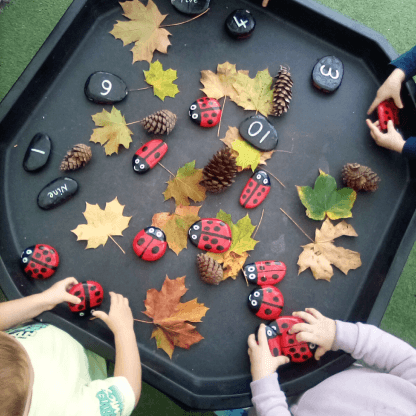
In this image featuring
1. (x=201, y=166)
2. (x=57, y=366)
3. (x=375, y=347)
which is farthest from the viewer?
(x=201, y=166)

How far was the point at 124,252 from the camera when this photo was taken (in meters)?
0.96

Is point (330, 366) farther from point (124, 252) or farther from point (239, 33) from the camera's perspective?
point (239, 33)

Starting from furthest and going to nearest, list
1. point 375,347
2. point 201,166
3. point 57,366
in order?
1. point 201,166
2. point 375,347
3. point 57,366

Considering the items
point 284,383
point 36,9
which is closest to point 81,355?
point 284,383

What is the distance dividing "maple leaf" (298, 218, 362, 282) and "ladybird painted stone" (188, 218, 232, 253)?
22 centimetres

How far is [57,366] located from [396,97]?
3.70 feet

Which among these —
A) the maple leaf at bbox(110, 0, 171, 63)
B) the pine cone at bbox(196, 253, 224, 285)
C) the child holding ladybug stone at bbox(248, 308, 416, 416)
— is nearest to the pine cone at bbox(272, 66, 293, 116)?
the maple leaf at bbox(110, 0, 171, 63)

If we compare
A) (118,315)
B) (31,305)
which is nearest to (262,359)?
(118,315)

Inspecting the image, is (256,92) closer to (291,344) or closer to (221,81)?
(221,81)

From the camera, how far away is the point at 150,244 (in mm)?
938

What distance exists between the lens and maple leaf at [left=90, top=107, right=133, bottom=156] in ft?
3.22

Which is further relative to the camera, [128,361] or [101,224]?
[101,224]

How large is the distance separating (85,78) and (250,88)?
0.48 m

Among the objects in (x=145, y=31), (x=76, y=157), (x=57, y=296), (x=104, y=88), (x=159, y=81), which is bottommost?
(x=57, y=296)
